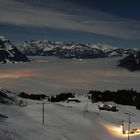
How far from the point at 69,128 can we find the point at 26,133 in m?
19.3

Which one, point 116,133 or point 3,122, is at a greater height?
point 3,122

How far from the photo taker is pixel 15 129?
70.8 metres

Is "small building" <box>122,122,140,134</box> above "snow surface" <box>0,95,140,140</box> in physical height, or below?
below

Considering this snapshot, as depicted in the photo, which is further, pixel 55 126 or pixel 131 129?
pixel 131 129

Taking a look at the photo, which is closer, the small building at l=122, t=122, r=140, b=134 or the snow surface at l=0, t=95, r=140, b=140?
the snow surface at l=0, t=95, r=140, b=140

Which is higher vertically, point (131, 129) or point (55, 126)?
point (55, 126)

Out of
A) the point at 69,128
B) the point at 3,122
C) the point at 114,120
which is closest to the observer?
the point at 3,122

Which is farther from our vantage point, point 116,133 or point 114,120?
point 114,120

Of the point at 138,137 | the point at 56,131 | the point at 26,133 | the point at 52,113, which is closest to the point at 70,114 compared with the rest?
the point at 52,113

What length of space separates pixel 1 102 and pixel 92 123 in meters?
24.8

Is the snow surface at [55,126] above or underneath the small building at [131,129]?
above

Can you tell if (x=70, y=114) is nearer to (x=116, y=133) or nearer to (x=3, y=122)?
(x=116, y=133)

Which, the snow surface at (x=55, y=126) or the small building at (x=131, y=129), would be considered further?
the small building at (x=131, y=129)

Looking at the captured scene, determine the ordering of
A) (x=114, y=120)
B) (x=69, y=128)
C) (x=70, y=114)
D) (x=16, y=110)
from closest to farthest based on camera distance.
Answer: (x=69, y=128), (x=16, y=110), (x=70, y=114), (x=114, y=120)
